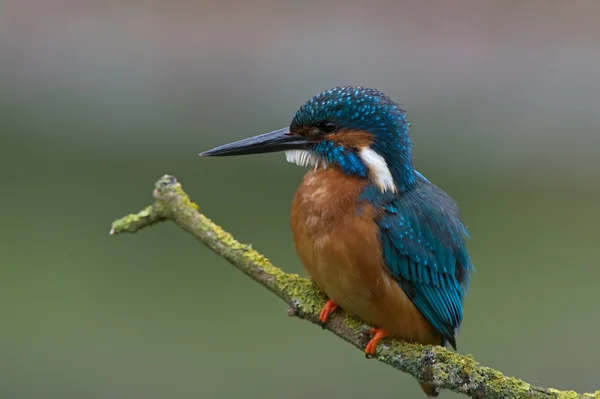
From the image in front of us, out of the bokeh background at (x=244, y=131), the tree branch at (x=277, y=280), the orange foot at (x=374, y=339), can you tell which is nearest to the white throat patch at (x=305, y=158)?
the tree branch at (x=277, y=280)

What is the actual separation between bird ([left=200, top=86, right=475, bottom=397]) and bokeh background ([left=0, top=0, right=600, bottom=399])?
8.14 feet

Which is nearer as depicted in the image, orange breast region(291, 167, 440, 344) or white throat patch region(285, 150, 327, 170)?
orange breast region(291, 167, 440, 344)

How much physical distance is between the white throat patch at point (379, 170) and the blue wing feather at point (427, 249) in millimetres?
23

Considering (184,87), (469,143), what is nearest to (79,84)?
(184,87)

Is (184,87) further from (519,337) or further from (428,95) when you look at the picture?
(519,337)

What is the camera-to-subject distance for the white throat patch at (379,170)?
1.94m

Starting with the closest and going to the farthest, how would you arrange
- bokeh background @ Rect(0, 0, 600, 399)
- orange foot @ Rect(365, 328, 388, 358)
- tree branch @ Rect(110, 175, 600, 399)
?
1. tree branch @ Rect(110, 175, 600, 399)
2. orange foot @ Rect(365, 328, 388, 358)
3. bokeh background @ Rect(0, 0, 600, 399)

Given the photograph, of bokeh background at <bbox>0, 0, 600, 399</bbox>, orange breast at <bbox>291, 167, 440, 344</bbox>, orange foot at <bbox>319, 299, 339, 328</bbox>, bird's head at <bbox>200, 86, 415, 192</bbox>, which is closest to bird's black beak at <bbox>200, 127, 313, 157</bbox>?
bird's head at <bbox>200, 86, 415, 192</bbox>

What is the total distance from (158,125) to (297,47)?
1.12 metres

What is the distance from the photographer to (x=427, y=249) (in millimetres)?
1975

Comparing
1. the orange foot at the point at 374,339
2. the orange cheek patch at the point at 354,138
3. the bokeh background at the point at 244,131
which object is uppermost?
the bokeh background at the point at 244,131

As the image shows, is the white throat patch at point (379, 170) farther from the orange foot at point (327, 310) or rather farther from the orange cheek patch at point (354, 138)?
the orange foot at point (327, 310)

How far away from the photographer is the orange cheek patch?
1946 millimetres

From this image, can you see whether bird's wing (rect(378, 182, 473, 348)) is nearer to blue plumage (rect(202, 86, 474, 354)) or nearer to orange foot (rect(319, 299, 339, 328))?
blue plumage (rect(202, 86, 474, 354))
